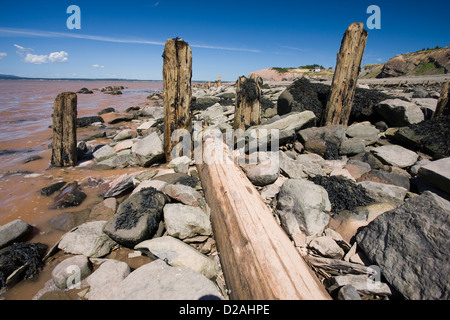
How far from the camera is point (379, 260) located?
216 cm

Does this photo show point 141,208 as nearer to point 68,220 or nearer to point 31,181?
point 68,220

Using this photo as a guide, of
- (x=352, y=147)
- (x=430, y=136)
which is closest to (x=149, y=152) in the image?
(x=352, y=147)

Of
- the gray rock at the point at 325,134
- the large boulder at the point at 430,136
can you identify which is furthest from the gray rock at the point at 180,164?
the large boulder at the point at 430,136

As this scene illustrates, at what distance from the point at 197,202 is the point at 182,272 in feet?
4.46

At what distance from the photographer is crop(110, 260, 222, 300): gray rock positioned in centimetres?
191

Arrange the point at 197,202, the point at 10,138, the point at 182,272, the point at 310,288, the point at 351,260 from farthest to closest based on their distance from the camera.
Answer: the point at 10,138 < the point at 197,202 < the point at 351,260 < the point at 182,272 < the point at 310,288

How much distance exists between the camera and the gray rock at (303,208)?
286 cm

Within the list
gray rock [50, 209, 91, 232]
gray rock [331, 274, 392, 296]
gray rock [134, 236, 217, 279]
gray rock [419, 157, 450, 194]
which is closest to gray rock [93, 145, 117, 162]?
gray rock [50, 209, 91, 232]

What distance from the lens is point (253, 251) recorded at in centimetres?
207

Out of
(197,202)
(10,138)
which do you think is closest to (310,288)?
(197,202)

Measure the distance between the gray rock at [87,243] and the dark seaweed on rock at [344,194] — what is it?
3.47 meters

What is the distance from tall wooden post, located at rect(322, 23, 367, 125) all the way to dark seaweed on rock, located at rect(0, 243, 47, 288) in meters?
7.18

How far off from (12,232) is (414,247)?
5027mm
